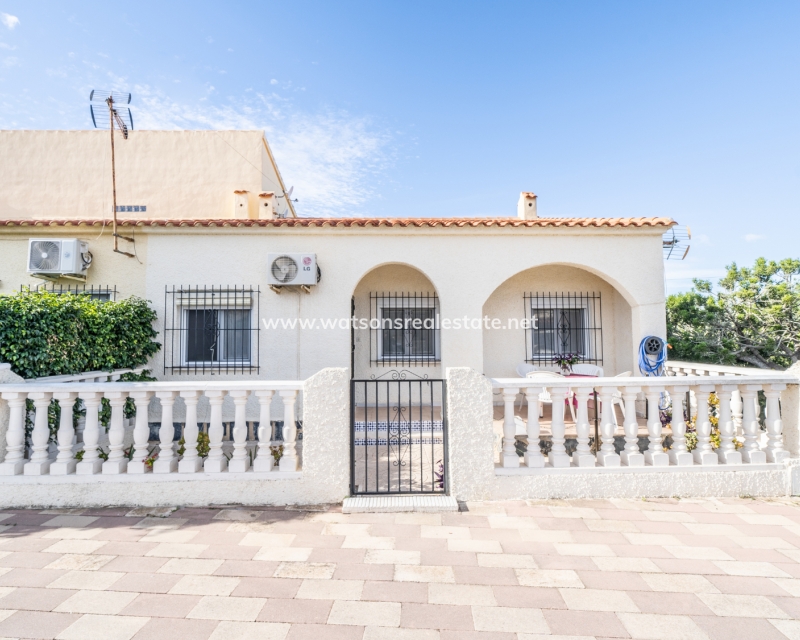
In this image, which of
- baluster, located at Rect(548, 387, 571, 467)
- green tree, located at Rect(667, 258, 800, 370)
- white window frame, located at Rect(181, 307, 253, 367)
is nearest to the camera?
baluster, located at Rect(548, 387, 571, 467)

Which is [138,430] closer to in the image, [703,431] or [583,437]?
[583,437]

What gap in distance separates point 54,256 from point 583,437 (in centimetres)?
882

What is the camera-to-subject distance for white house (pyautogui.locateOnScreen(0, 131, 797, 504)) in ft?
12.4

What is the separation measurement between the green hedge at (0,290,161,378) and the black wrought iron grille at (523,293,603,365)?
7.59 meters

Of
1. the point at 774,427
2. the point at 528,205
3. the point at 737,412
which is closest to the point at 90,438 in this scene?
the point at 774,427

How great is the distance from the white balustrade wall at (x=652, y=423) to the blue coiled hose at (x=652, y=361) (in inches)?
126

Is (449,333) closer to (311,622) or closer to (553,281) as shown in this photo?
(553,281)

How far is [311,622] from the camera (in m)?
2.20

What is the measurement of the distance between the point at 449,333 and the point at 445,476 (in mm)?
3870

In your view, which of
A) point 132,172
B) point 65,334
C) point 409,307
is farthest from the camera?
point 132,172

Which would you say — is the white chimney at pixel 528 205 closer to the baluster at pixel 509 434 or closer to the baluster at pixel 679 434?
the baluster at pixel 679 434

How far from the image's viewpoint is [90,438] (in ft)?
12.4

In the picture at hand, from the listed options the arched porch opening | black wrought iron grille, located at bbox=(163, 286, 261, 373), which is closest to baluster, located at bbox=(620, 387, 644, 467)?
the arched porch opening

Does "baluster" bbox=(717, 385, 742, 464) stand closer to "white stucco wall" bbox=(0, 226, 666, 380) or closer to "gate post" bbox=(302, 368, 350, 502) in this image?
"white stucco wall" bbox=(0, 226, 666, 380)
